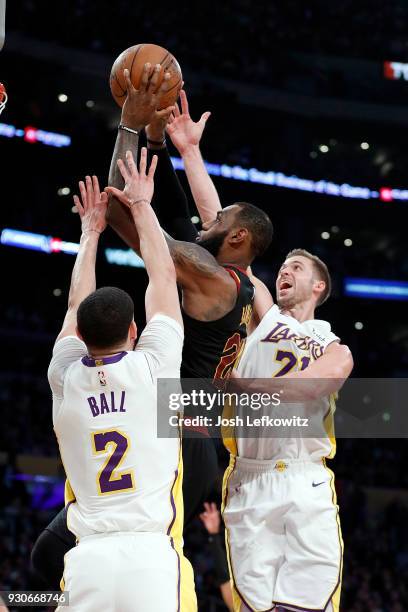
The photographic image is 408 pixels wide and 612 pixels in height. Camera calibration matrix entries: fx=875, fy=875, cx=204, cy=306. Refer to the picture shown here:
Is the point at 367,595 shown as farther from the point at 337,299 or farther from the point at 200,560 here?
the point at 337,299

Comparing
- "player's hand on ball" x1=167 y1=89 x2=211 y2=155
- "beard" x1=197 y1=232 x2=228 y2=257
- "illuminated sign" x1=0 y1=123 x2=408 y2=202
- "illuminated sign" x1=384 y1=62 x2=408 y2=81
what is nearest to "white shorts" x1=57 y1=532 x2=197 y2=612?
"beard" x1=197 y1=232 x2=228 y2=257

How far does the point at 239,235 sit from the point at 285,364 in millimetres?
823

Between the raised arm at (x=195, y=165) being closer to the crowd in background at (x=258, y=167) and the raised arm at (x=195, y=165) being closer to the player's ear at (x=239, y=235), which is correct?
the player's ear at (x=239, y=235)

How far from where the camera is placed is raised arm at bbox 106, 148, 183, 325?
3.87 meters

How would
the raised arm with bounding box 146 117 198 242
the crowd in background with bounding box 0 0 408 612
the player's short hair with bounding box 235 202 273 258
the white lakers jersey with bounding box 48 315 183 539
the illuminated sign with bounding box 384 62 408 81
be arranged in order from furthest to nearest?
the illuminated sign with bounding box 384 62 408 81
the crowd in background with bounding box 0 0 408 612
the raised arm with bounding box 146 117 198 242
the player's short hair with bounding box 235 202 273 258
the white lakers jersey with bounding box 48 315 183 539

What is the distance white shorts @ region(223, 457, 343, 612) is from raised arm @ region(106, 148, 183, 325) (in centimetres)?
142

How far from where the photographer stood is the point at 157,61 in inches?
178

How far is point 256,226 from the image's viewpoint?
15.8 ft

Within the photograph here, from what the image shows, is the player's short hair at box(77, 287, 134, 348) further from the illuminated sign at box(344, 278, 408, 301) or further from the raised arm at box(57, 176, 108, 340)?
the illuminated sign at box(344, 278, 408, 301)

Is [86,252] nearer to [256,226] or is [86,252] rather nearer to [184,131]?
[256,226]

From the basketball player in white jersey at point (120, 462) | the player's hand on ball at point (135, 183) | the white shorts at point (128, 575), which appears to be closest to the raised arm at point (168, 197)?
the player's hand on ball at point (135, 183)

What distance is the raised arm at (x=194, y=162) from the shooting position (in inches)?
219

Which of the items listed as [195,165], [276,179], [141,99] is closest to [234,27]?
[276,179]

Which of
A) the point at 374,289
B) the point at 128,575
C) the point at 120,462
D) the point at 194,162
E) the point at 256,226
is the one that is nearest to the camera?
the point at 128,575
